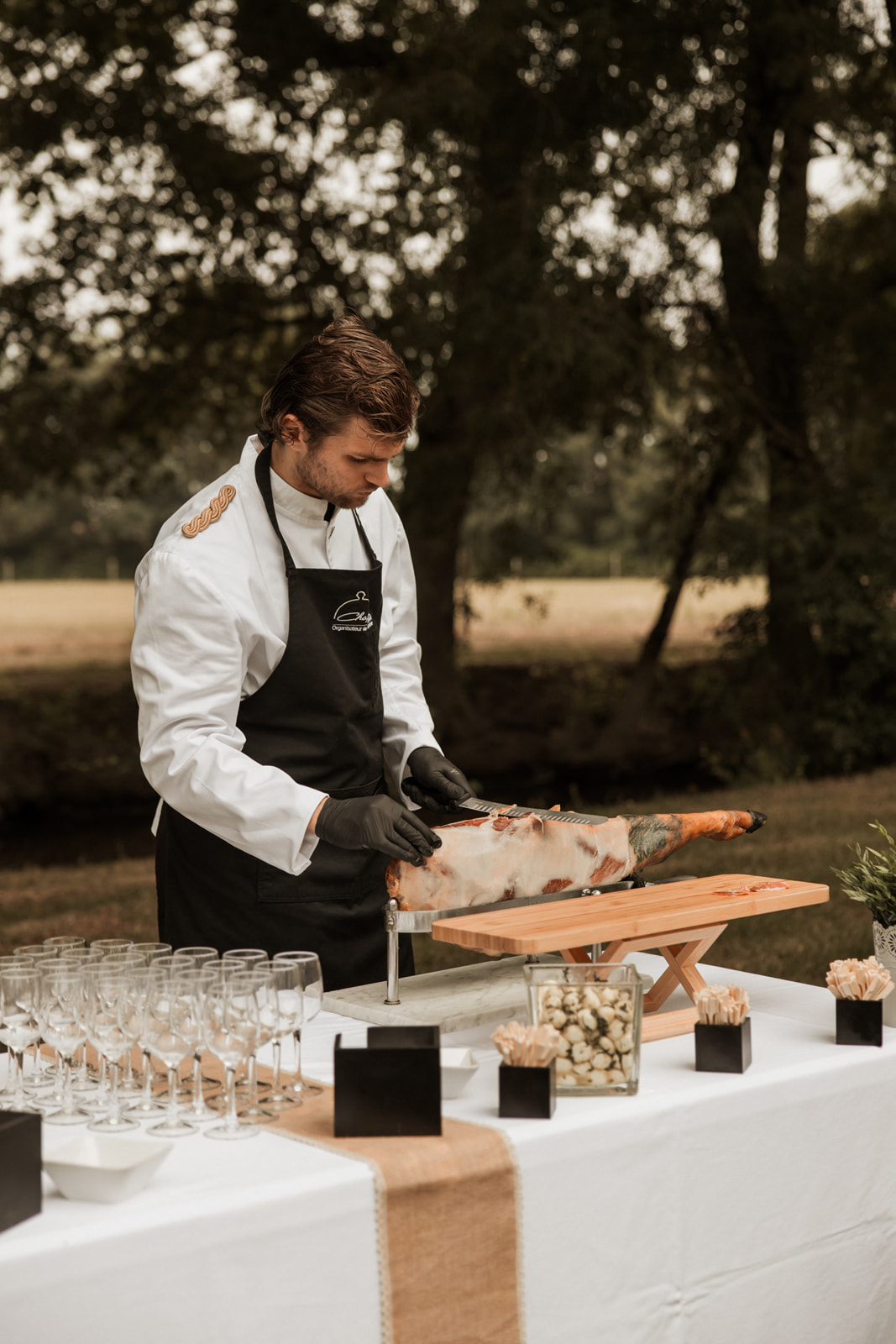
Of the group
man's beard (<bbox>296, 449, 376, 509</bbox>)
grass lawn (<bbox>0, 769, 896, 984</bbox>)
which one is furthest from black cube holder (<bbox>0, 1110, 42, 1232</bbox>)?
grass lawn (<bbox>0, 769, 896, 984</bbox>)

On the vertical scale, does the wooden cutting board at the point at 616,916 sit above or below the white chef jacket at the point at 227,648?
below

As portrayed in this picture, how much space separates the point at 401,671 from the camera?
307 cm

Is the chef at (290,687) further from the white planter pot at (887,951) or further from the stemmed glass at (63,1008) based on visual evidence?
the white planter pot at (887,951)

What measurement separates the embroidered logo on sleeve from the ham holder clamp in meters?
0.74

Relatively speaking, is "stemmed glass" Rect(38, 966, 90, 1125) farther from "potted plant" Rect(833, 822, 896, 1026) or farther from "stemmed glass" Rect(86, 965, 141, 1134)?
"potted plant" Rect(833, 822, 896, 1026)

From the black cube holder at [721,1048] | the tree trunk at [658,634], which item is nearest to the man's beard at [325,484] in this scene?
the black cube holder at [721,1048]

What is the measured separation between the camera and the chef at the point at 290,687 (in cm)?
236

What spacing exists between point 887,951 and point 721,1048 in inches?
19.8

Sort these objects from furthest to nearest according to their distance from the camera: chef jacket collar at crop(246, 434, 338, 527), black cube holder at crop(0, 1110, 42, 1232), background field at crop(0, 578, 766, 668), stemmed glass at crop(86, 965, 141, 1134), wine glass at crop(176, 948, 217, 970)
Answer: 1. background field at crop(0, 578, 766, 668)
2. chef jacket collar at crop(246, 434, 338, 527)
3. wine glass at crop(176, 948, 217, 970)
4. stemmed glass at crop(86, 965, 141, 1134)
5. black cube holder at crop(0, 1110, 42, 1232)

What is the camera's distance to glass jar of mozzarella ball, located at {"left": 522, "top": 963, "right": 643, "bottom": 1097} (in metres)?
1.91

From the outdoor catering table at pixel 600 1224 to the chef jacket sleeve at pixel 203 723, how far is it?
348mm

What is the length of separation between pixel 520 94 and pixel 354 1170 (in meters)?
9.58

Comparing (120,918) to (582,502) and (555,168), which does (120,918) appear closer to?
(555,168)

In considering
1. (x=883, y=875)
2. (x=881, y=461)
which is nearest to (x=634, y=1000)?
(x=883, y=875)
